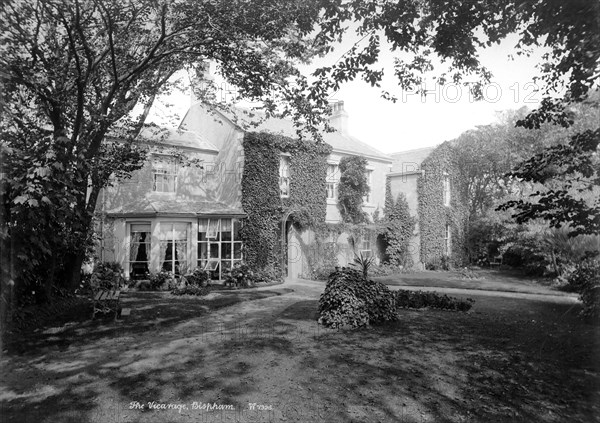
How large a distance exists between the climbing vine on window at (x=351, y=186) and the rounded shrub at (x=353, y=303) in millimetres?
13782

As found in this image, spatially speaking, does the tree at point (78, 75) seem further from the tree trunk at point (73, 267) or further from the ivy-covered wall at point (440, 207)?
the ivy-covered wall at point (440, 207)

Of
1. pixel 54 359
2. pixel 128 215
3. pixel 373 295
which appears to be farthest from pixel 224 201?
pixel 54 359

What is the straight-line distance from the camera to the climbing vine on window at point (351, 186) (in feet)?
77.3

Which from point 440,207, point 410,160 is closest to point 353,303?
point 440,207

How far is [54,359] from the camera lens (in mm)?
7074

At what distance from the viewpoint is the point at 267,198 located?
2053 cm

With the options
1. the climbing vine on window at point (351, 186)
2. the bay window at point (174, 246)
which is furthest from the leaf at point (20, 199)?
the climbing vine on window at point (351, 186)

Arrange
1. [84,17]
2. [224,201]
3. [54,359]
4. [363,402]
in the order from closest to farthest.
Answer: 1. [363,402]
2. [54,359]
3. [84,17]
4. [224,201]

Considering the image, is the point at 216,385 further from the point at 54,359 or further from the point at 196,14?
the point at 196,14

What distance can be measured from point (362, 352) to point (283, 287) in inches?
426

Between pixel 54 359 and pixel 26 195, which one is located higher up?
pixel 26 195

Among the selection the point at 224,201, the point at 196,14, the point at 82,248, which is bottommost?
the point at 82,248

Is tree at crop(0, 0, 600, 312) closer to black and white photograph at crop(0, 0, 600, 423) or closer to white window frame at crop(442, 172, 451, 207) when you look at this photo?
black and white photograph at crop(0, 0, 600, 423)

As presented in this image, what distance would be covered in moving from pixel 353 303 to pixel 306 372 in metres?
3.36
